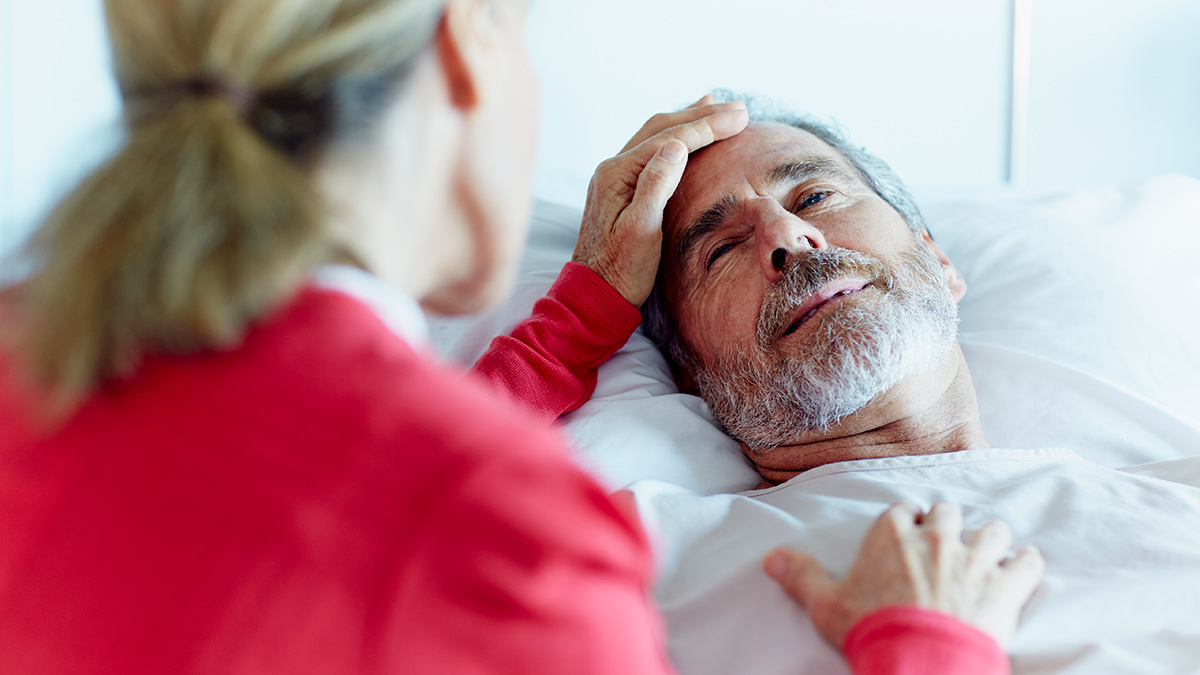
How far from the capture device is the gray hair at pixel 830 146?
1.38 metres

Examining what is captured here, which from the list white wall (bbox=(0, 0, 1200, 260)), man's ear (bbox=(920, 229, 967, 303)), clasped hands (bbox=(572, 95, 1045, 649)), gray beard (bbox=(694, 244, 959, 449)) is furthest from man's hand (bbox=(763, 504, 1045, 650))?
white wall (bbox=(0, 0, 1200, 260))

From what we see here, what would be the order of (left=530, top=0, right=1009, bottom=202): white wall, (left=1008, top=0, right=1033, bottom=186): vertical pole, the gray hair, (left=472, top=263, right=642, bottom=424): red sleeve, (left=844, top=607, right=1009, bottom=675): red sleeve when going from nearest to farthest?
(left=844, top=607, right=1009, bottom=675): red sleeve
(left=472, top=263, right=642, bottom=424): red sleeve
the gray hair
(left=530, top=0, right=1009, bottom=202): white wall
(left=1008, top=0, right=1033, bottom=186): vertical pole

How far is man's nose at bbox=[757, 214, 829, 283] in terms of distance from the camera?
1174 millimetres

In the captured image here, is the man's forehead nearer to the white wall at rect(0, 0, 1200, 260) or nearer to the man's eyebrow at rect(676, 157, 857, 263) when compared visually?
the man's eyebrow at rect(676, 157, 857, 263)

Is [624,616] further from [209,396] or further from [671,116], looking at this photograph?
[671,116]

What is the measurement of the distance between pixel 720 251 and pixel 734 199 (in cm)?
8

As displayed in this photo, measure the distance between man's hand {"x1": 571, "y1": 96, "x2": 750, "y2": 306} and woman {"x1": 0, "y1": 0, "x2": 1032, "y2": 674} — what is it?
735 mm

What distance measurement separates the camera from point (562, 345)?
1.28m

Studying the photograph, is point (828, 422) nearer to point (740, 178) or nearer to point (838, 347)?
point (838, 347)

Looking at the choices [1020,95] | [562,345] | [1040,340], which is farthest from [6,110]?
[1020,95]

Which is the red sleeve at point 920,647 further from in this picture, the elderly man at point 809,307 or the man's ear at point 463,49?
the man's ear at point 463,49

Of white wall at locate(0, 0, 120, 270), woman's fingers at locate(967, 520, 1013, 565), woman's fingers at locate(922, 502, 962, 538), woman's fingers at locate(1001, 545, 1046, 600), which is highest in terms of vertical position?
white wall at locate(0, 0, 120, 270)

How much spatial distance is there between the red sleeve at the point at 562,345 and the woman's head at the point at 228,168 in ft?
2.29

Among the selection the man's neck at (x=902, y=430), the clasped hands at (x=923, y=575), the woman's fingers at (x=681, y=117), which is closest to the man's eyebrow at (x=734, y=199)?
the woman's fingers at (x=681, y=117)
